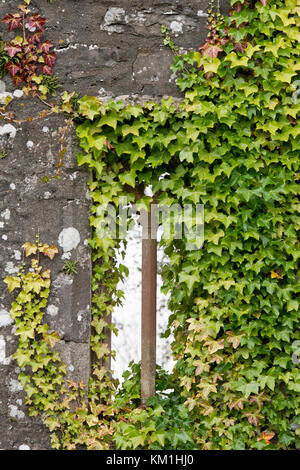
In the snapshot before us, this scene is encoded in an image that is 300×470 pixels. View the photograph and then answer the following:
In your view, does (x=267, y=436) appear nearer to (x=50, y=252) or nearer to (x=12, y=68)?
(x=50, y=252)

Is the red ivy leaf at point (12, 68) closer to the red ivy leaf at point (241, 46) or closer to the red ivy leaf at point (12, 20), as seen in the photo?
the red ivy leaf at point (12, 20)

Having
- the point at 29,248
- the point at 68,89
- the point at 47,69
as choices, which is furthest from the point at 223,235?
the point at 47,69

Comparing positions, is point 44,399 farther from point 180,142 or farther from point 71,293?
point 180,142

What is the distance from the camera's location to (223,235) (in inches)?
126

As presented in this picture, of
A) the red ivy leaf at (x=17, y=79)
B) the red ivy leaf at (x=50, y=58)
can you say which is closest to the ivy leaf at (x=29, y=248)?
the red ivy leaf at (x=17, y=79)

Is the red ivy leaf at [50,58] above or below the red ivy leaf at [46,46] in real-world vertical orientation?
below

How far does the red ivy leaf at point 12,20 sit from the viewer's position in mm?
3205

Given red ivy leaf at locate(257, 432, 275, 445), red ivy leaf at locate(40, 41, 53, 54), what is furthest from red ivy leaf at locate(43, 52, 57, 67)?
red ivy leaf at locate(257, 432, 275, 445)

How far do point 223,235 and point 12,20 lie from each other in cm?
194

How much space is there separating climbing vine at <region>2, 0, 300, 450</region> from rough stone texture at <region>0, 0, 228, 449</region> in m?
0.11

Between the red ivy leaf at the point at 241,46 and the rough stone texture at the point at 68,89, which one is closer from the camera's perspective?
the red ivy leaf at the point at 241,46

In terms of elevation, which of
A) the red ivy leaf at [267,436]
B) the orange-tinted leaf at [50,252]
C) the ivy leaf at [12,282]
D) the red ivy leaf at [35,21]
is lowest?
the red ivy leaf at [267,436]

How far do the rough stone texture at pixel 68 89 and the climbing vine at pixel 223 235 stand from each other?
109mm
